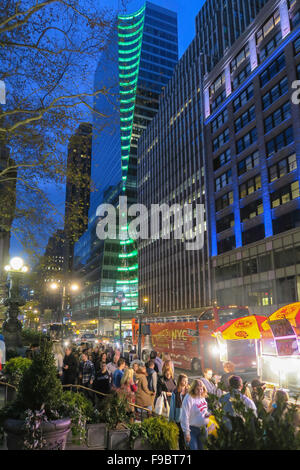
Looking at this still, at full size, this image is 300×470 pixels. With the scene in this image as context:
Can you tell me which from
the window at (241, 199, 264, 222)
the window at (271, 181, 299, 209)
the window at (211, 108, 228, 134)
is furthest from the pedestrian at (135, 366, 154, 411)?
the window at (211, 108, 228, 134)

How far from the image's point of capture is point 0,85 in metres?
11.4

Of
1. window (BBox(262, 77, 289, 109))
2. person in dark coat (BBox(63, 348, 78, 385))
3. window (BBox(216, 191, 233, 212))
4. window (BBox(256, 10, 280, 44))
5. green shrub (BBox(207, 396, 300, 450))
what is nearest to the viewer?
green shrub (BBox(207, 396, 300, 450))

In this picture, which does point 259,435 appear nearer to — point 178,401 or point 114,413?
point 178,401

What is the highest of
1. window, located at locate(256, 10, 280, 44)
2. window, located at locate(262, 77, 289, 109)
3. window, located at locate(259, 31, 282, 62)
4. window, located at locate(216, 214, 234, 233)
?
window, located at locate(256, 10, 280, 44)

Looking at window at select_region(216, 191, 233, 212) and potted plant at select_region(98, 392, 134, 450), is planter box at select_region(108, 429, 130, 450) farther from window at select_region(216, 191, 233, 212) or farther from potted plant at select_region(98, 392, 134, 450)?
window at select_region(216, 191, 233, 212)

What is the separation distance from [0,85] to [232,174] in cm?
3918

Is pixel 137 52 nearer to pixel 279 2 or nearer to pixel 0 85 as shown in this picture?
pixel 279 2

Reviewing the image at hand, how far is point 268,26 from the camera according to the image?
41.9 meters

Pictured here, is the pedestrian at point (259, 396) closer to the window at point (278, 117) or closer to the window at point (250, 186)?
the window at point (278, 117)

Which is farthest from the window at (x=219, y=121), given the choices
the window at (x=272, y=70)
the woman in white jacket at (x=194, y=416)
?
the woman in white jacket at (x=194, y=416)

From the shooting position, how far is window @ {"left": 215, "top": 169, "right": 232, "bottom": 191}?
4836 cm

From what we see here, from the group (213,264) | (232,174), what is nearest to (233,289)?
(213,264)

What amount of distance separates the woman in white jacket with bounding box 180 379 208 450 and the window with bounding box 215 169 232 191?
144ft

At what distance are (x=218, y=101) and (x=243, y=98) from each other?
24.4 feet
